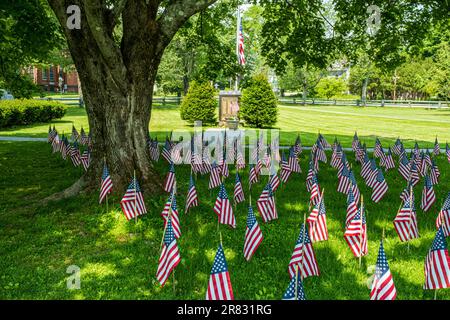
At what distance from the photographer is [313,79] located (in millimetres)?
63469

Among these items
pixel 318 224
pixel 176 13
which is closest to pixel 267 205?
pixel 318 224

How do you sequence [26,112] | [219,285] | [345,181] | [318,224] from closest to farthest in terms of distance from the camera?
[219,285] → [318,224] → [345,181] → [26,112]

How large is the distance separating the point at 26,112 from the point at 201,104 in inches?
442

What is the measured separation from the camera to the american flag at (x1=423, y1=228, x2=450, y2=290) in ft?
16.1

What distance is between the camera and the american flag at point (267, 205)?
Result: 25.8ft

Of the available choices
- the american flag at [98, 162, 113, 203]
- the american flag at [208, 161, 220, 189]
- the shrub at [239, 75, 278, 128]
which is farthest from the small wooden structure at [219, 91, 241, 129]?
the american flag at [98, 162, 113, 203]

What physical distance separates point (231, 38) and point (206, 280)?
141 feet

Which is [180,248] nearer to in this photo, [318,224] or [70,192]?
[318,224]

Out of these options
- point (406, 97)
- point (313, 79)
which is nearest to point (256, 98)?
point (313, 79)

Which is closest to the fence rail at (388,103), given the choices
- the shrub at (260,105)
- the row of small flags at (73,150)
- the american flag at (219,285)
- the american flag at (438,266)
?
the shrub at (260,105)

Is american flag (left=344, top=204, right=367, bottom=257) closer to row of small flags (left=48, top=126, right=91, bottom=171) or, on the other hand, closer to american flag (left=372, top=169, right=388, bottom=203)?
american flag (left=372, top=169, right=388, bottom=203)

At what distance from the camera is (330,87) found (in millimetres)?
75188

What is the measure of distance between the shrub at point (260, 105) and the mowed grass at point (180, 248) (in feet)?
53.7

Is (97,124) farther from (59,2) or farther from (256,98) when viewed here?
(256,98)
